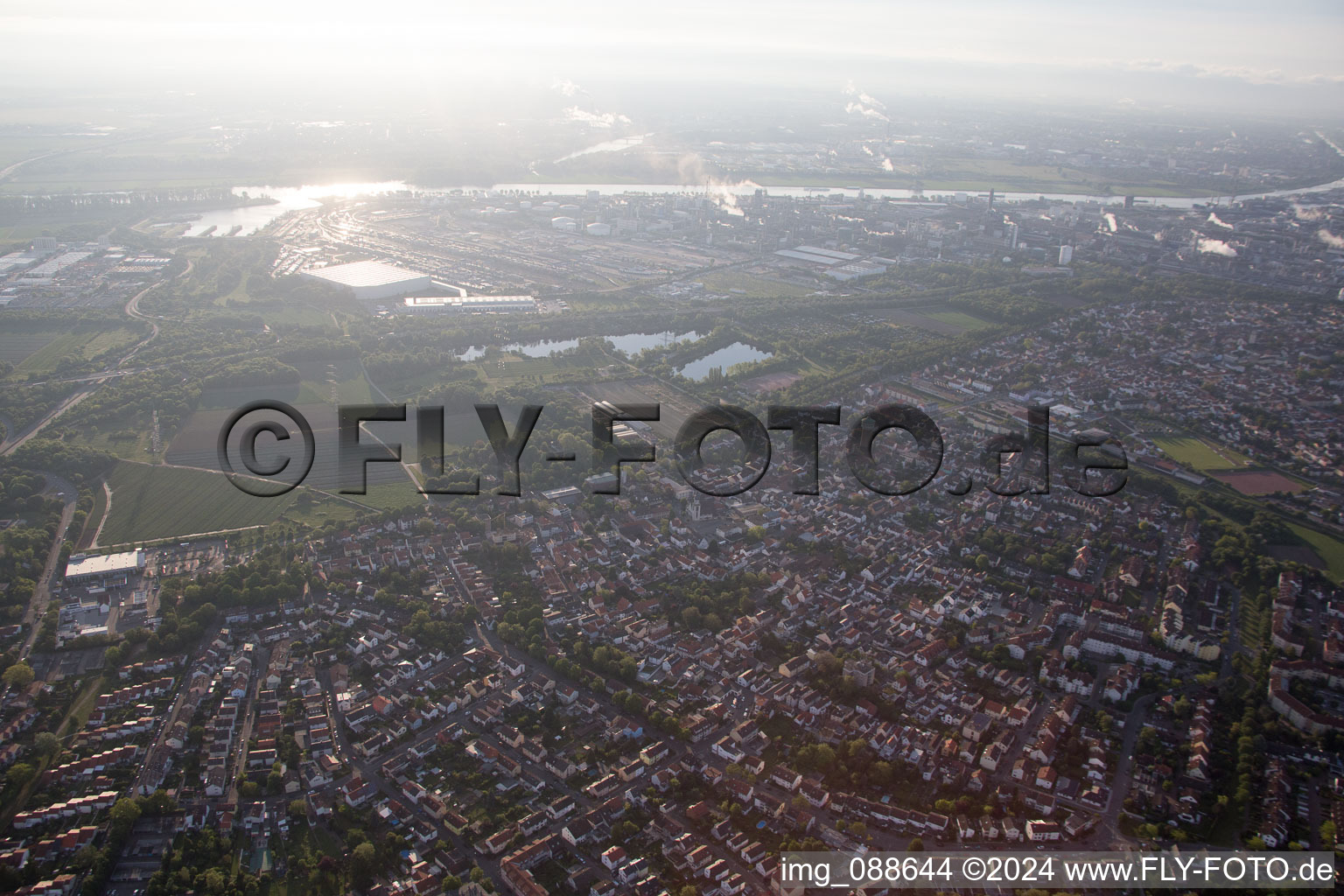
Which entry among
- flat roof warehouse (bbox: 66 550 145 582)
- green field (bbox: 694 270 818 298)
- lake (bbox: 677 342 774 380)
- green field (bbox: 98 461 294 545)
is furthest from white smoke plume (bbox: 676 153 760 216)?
flat roof warehouse (bbox: 66 550 145 582)

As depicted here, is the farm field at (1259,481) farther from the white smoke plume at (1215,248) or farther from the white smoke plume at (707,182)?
the white smoke plume at (707,182)

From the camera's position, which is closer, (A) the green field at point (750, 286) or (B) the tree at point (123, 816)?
(B) the tree at point (123, 816)

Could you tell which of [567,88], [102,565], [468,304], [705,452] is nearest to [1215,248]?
[705,452]

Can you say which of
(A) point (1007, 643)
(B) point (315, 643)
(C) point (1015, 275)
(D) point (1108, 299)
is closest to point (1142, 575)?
(A) point (1007, 643)

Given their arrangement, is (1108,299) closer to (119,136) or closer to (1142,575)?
(1142,575)

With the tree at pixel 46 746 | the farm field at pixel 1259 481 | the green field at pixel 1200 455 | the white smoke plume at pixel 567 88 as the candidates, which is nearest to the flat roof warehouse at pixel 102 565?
the tree at pixel 46 746

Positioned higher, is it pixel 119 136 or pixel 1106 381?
pixel 119 136

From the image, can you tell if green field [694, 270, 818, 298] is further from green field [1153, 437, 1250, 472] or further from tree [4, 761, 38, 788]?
tree [4, 761, 38, 788]
